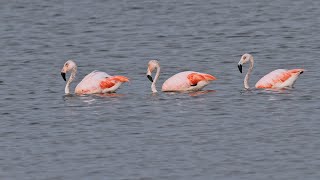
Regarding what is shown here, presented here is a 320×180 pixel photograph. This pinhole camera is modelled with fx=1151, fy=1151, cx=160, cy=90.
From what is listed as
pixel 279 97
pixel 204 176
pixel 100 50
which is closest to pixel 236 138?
pixel 204 176

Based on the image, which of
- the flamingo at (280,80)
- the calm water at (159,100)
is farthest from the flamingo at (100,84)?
the flamingo at (280,80)

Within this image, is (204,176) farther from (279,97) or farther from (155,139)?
(279,97)

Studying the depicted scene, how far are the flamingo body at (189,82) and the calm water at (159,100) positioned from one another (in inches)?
11.3

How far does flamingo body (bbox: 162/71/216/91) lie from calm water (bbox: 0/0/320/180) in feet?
0.94

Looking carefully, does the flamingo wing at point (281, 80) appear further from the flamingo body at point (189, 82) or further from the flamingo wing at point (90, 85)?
the flamingo wing at point (90, 85)

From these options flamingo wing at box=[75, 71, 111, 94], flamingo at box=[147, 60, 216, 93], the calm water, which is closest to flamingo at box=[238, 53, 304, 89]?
the calm water

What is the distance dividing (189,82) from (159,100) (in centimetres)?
103

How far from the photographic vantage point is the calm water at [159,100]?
17000mm

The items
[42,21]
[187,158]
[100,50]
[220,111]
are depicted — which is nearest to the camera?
[187,158]

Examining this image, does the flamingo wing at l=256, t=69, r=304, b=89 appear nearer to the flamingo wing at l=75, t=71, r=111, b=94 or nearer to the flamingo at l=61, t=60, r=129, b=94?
the flamingo at l=61, t=60, r=129, b=94

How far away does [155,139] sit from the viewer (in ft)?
61.9

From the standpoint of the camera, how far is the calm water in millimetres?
17000

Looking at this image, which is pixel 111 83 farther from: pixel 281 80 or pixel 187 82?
pixel 281 80

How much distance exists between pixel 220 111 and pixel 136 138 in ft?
9.81
